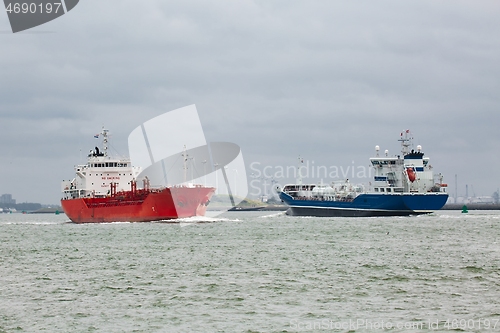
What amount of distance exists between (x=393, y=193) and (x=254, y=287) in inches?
2289

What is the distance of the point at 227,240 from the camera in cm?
4666

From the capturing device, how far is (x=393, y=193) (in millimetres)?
80062

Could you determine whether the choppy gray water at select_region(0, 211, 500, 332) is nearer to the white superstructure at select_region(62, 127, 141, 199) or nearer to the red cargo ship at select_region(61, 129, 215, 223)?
the red cargo ship at select_region(61, 129, 215, 223)

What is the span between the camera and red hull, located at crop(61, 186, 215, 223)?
66688 millimetres

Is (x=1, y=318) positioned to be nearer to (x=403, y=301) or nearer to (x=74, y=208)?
(x=403, y=301)

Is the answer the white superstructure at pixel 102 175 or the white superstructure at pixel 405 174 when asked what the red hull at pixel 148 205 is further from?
the white superstructure at pixel 405 174

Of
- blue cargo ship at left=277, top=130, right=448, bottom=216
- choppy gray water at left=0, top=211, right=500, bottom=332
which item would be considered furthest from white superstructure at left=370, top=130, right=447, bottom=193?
choppy gray water at left=0, top=211, right=500, bottom=332

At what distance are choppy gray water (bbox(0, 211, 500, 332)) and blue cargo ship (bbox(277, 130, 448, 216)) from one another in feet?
125

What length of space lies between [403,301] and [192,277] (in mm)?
9196

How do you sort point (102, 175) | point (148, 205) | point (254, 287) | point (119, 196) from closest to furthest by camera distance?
1. point (254, 287)
2. point (148, 205)
3. point (119, 196)
4. point (102, 175)

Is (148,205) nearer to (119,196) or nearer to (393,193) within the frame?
(119,196)

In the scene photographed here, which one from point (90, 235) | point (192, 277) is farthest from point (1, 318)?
point (90, 235)

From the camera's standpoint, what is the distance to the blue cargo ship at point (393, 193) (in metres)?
80.0

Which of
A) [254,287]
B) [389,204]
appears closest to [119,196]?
[389,204]
